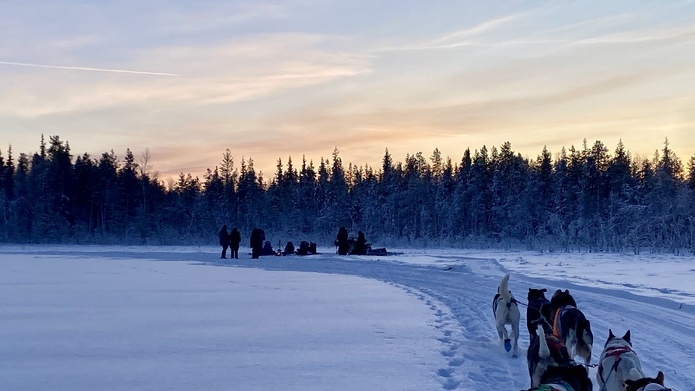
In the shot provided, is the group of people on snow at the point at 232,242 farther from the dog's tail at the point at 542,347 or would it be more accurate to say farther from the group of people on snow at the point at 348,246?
the dog's tail at the point at 542,347

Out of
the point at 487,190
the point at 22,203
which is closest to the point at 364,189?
the point at 487,190

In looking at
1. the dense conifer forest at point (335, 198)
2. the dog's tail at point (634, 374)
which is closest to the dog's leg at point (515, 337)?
the dog's tail at point (634, 374)

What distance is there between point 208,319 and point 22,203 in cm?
6847

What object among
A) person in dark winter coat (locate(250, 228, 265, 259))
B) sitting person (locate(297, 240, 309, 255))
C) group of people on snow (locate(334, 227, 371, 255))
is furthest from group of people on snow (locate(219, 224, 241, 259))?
group of people on snow (locate(334, 227, 371, 255))

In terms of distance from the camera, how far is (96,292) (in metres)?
15.5

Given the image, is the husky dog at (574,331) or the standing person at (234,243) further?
the standing person at (234,243)

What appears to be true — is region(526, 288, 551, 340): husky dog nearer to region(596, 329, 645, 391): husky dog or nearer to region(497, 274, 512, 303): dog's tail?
region(497, 274, 512, 303): dog's tail

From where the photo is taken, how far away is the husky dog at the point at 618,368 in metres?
4.98

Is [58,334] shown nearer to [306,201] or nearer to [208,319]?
[208,319]

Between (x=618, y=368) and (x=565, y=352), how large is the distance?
0.59 metres

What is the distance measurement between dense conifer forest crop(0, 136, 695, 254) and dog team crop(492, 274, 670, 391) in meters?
46.0

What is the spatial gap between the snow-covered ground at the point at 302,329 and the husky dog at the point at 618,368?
127 cm

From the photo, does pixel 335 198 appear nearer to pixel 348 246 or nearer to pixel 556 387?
pixel 348 246

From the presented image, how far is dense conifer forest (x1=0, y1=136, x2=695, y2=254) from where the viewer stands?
217 feet
